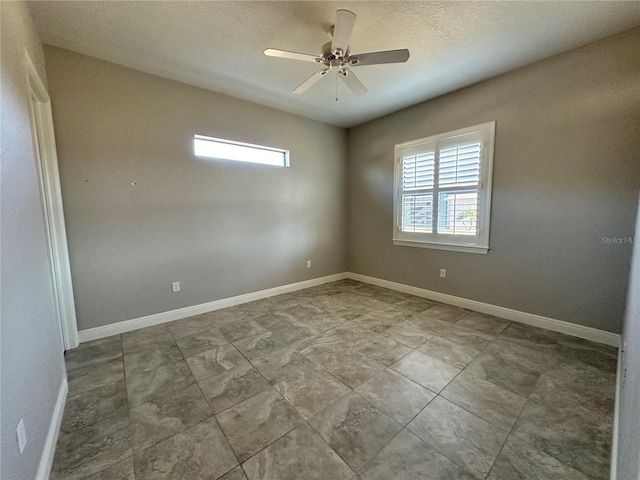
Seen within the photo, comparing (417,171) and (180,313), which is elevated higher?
(417,171)

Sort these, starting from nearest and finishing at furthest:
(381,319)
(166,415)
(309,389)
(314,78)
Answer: (166,415) → (309,389) → (314,78) → (381,319)

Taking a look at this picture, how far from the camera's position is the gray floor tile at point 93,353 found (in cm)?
221

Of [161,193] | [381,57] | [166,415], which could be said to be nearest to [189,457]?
[166,415]

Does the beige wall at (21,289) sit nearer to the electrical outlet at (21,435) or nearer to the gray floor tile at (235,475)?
the electrical outlet at (21,435)

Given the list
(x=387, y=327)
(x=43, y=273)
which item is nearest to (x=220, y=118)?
(x=43, y=273)

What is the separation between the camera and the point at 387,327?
285cm

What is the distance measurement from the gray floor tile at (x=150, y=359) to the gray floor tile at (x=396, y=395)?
168cm

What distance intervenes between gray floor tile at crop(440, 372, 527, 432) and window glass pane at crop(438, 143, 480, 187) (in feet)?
7.71

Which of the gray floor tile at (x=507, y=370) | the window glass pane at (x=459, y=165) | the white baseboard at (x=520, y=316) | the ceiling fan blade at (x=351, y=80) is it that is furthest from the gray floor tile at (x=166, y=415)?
the window glass pane at (x=459, y=165)

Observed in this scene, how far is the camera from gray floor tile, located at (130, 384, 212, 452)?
58.1 inches

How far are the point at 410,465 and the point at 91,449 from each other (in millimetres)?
1735

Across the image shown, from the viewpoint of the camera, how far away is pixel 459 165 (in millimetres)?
3307

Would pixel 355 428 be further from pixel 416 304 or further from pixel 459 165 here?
pixel 459 165

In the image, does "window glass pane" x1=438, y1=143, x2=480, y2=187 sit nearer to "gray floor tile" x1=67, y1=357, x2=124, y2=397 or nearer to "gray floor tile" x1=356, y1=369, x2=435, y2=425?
"gray floor tile" x1=356, y1=369, x2=435, y2=425
